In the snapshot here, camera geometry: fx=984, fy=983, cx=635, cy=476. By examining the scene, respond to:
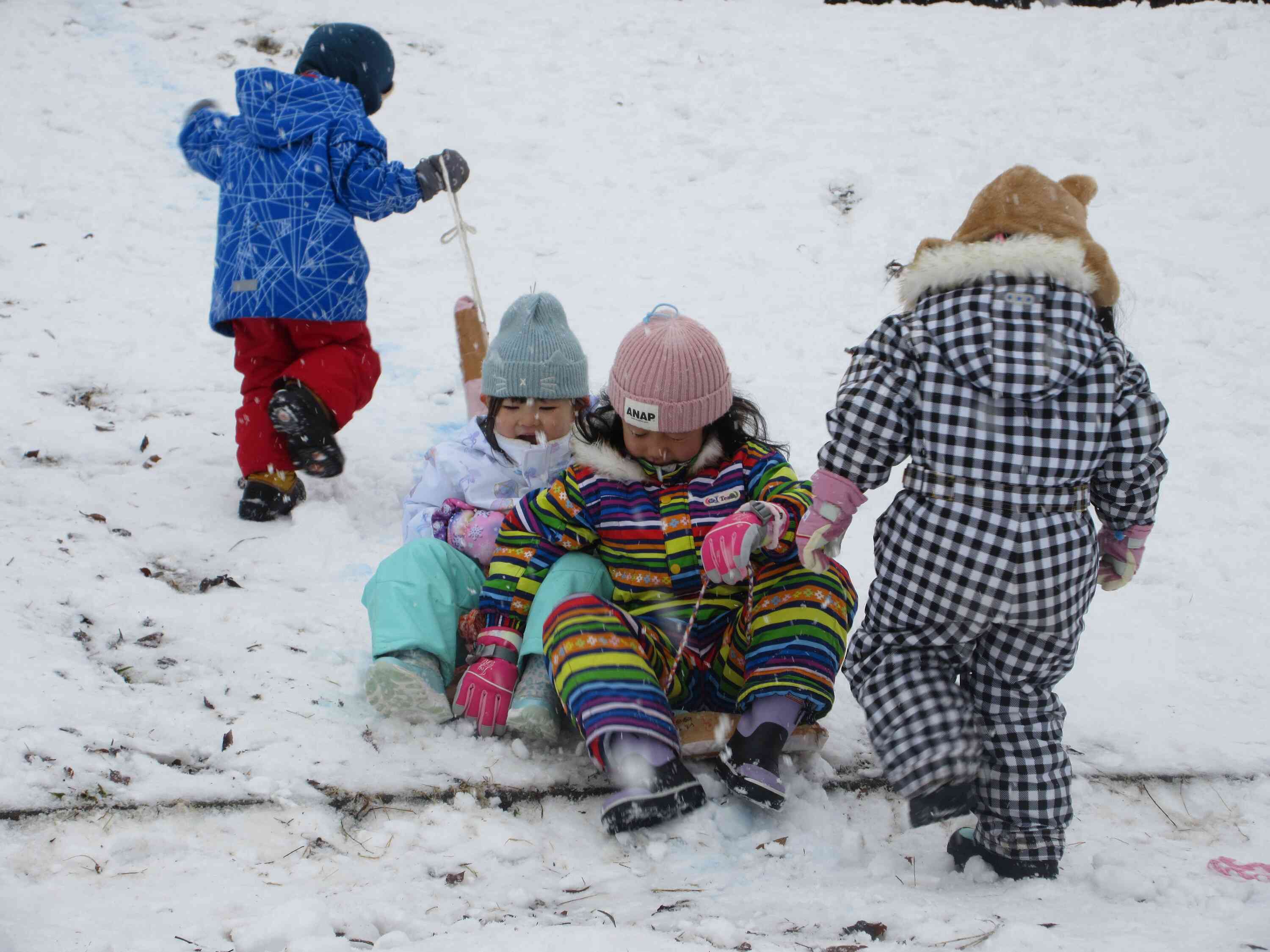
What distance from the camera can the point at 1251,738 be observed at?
283cm

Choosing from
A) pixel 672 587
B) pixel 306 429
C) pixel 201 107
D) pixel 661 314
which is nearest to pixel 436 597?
pixel 672 587

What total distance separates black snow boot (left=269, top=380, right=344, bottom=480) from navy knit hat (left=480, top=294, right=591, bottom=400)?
0.93 m

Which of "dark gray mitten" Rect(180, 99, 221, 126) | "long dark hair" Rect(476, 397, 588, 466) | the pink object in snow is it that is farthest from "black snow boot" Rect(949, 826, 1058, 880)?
"dark gray mitten" Rect(180, 99, 221, 126)

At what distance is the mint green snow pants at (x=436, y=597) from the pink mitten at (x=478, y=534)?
0.45 feet

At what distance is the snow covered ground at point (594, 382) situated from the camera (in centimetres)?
199

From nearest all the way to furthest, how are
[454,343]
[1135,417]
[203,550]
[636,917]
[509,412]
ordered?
1. [636,917]
2. [1135,417]
3. [509,412]
4. [203,550]
5. [454,343]

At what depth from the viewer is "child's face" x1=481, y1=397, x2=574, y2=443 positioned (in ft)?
10.4

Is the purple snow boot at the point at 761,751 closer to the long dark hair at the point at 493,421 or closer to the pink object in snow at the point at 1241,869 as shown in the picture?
the pink object in snow at the point at 1241,869

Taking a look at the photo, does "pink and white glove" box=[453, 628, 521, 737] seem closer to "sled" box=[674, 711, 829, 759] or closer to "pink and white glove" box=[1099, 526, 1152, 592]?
"sled" box=[674, 711, 829, 759]

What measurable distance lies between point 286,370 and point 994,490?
9.49 feet

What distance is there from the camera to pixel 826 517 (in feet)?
7.39

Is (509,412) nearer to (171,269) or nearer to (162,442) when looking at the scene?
(162,442)

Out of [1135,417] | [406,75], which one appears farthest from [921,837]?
[406,75]

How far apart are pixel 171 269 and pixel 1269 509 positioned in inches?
231
